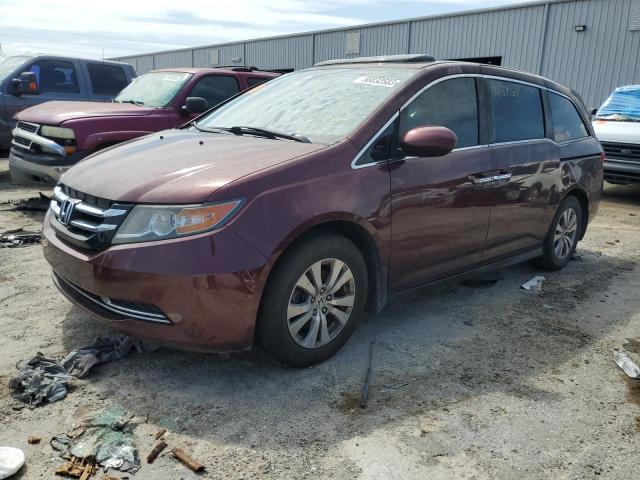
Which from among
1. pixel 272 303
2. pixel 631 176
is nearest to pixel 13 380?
pixel 272 303

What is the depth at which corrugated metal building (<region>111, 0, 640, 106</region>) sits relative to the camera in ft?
51.4

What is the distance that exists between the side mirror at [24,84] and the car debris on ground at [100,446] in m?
8.23

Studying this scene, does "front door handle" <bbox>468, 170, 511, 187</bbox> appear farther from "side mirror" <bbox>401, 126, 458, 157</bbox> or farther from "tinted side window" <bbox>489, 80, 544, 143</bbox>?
"side mirror" <bbox>401, 126, 458, 157</bbox>

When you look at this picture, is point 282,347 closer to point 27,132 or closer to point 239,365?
point 239,365

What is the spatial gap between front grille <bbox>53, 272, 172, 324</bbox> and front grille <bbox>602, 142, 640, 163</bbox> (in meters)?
9.03

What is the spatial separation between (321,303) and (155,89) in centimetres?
544

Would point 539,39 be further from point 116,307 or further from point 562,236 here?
point 116,307

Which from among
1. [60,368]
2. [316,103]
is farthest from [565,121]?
[60,368]

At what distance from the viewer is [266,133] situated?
3658 millimetres

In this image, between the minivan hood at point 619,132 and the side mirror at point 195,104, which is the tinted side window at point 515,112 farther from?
the minivan hood at point 619,132

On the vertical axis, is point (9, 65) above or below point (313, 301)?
above

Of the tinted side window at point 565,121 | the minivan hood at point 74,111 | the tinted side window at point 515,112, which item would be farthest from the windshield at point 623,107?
the minivan hood at point 74,111

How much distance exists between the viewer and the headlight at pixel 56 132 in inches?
248

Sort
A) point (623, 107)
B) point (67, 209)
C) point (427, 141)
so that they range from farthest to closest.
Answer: point (623, 107)
point (427, 141)
point (67, 209)
